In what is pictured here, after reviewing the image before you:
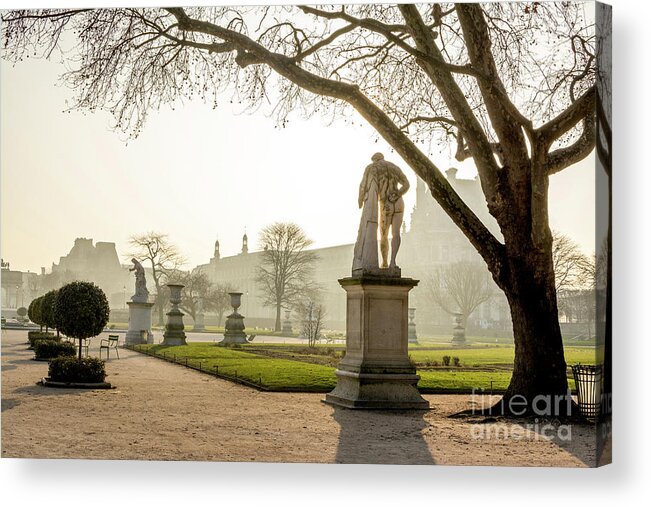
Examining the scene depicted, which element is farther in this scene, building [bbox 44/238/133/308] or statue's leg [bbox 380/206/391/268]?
statue's leg [bbox 380/206/391/268]

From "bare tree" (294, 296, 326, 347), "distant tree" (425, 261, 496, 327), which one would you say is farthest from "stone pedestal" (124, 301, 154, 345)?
"distant tree" (425, 261, 496, 327)

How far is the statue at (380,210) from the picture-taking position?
1115 cm

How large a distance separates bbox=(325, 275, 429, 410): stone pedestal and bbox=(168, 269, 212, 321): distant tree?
18.0ft

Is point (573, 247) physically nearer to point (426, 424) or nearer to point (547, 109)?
point (547, 109)

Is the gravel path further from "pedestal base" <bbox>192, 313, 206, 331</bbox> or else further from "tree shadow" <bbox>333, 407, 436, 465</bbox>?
"pedestal base" <bbox>192, 313, 206, 331</bbox>

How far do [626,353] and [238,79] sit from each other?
5887 millimetres

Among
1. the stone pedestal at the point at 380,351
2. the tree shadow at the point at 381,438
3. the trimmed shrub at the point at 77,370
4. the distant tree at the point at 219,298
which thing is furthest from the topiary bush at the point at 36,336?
the tree shadow at the point at 381,438

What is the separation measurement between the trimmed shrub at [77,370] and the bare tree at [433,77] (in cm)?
409

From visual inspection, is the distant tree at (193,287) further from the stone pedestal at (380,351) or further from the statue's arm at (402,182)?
the statue's arm at (402,182)

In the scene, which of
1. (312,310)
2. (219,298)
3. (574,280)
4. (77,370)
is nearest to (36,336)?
(219,298)

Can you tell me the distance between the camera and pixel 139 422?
9477 mm

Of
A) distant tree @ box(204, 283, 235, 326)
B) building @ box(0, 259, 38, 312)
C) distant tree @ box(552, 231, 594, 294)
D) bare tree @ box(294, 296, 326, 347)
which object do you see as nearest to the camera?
building @ box(0, 259, 38, 312)

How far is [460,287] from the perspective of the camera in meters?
33.3

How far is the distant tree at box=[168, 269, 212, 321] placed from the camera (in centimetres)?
1733
